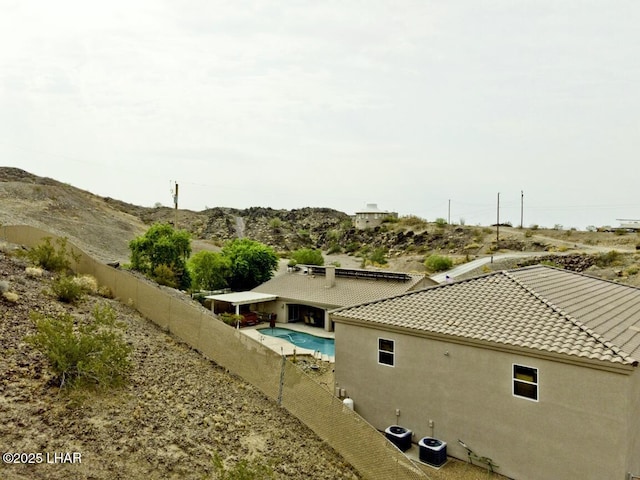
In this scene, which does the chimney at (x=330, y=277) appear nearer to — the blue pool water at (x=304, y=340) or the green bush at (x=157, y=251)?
the blue pool water at (x=304, y=340)

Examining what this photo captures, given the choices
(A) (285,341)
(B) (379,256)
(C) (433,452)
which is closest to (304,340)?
(A) (285,341)

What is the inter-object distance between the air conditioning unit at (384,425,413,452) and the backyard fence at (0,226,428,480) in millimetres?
3060

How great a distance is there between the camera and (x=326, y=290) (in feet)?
99.4

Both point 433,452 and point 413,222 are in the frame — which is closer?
point 433,452

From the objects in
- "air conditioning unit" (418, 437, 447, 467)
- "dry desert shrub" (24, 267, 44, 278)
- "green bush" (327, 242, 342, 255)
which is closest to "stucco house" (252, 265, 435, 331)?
"air conditioning unit" (418, 437, 447, 467)

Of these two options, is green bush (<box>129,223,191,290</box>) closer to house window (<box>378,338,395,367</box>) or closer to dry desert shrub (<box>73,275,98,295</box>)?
dry desert shrub (<box>73,275,98,295</box>)

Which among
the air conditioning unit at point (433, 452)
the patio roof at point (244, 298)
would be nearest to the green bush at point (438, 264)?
the patio roof at point (244, 298)

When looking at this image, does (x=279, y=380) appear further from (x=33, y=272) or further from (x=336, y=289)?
(x=336, y=289)

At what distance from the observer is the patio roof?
28.6m

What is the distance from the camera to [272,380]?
37.1ft

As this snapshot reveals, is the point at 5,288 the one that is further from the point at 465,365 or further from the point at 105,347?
the point at 465,365

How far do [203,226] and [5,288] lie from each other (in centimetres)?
7327

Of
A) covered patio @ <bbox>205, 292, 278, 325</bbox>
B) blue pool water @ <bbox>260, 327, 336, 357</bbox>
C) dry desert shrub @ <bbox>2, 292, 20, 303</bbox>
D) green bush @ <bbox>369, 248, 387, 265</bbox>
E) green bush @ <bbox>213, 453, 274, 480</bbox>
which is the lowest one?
blue pool water @ <bbox>260, 327, 336, 357</bbox>

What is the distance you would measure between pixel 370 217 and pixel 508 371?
238ft
